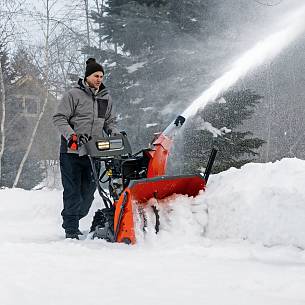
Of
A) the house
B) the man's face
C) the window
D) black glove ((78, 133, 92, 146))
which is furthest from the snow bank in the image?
the window

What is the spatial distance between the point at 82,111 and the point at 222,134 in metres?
5.51

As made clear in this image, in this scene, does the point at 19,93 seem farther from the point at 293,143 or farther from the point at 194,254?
the point at 194,254

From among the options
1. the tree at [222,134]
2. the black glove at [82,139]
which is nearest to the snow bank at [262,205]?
the black glove at [82,139]

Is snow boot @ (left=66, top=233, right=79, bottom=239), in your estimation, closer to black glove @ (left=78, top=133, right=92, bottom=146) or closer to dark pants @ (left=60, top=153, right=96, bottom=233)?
dark pants @ (left=60, top=153, right=96, bottom=233)

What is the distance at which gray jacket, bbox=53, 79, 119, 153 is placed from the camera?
4.93m

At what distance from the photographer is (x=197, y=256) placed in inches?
142

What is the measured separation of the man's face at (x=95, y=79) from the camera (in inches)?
195

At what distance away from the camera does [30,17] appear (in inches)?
845

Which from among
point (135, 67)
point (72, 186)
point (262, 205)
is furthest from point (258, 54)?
point (135, 67)

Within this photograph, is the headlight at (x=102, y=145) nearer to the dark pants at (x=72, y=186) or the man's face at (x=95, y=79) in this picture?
the dark pants at (x=72, y=186)

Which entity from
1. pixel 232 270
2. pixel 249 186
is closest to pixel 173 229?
pixel 249 186

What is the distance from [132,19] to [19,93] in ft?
39.2

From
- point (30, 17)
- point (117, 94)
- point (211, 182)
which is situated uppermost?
point (30, 17)

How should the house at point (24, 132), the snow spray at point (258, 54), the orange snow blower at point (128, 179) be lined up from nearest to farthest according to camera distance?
the orange snow blower at point (128, 179)
the snow spray at point (258, 54)
the house at point (24, 132)
